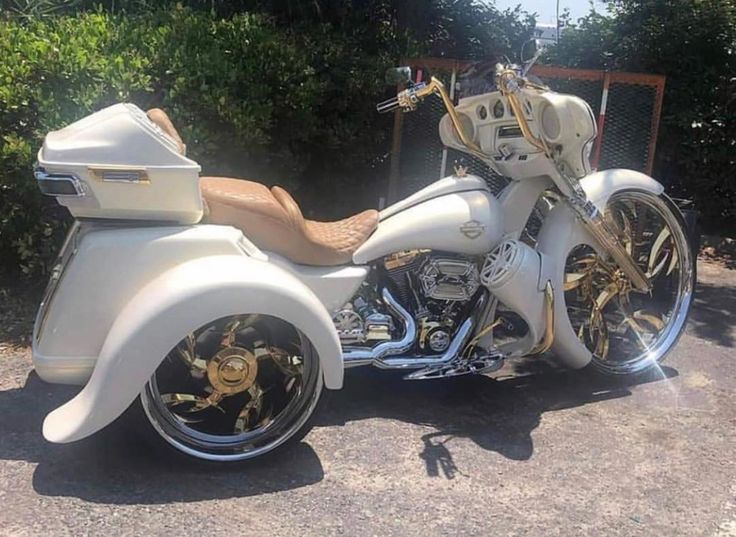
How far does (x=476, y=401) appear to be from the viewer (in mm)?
4051

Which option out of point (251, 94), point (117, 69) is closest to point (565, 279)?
point (251, 94)

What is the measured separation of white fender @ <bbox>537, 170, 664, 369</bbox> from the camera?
397 cm

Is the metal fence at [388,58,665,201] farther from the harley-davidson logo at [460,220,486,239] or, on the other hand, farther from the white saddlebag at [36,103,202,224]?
the white saddlebag at [36,103,202,224]

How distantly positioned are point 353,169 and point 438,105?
2.72ft

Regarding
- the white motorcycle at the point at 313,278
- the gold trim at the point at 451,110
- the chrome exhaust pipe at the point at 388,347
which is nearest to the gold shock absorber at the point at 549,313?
the white motorcycle at the point at 313,278

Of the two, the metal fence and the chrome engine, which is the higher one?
the metal fence

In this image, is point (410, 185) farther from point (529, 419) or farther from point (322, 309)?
point (322, 309)

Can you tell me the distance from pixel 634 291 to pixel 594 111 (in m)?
2.14

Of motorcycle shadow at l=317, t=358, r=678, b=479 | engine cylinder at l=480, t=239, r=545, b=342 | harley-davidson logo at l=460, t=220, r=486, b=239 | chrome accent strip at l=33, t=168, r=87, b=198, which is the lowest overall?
motorcycle shadow at l=317, t=358, r=678, b=479

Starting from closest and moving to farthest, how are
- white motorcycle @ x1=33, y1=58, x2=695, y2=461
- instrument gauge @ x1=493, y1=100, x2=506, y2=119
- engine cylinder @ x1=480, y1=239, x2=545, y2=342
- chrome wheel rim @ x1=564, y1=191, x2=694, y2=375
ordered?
white motorcycle @ x1=33, y1=58, x2=695, y2=461 → engine cylinder @ x1=480, y1=239, x2=545, y2=342 → instrument gauge @ x1=493, y1=100, x2=506, y2=119 → chrome wheel rim @ x1=564, y1=191, x2=694, y2=375

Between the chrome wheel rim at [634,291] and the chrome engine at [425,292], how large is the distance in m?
0.72

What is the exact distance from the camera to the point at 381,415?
3.83m

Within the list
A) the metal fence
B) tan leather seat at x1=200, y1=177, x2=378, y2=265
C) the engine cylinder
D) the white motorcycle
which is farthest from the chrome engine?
the metal fence

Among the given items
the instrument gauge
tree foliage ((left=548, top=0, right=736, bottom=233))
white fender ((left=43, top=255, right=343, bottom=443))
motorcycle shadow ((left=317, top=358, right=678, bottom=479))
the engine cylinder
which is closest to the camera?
white fender ((left=43, top=255, right=343, bottom=443))
